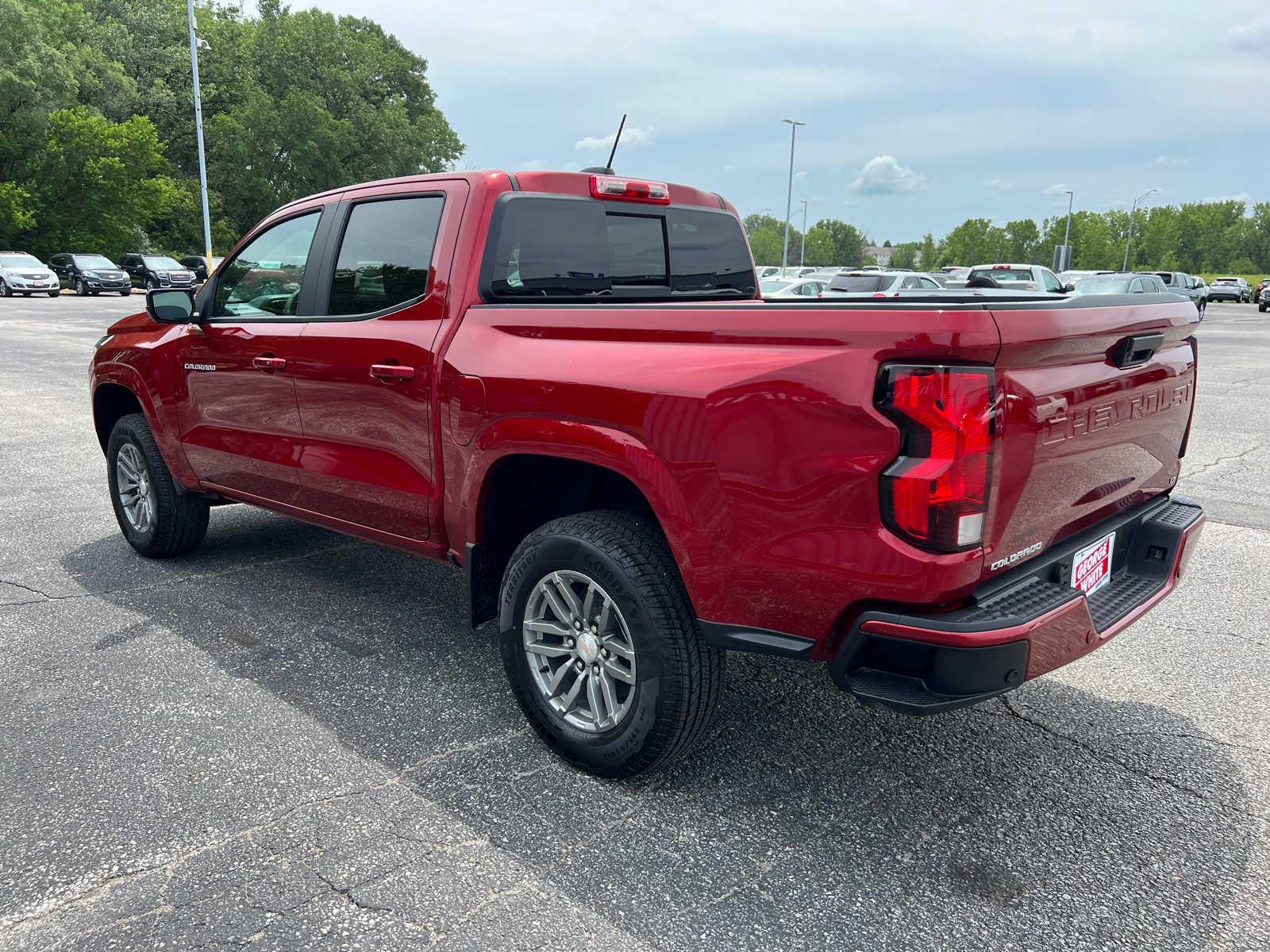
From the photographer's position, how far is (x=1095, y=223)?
134375 millimetres

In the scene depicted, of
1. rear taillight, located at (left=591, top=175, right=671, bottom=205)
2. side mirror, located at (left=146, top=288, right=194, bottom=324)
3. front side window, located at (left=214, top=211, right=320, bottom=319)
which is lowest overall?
side mirror, located at (left=146, top=288, right=194, bottom=324)

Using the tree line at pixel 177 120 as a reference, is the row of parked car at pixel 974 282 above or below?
below

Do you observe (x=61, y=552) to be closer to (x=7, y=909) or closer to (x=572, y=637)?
(x=7, y=909)

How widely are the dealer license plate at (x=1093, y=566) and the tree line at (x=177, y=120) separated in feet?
165

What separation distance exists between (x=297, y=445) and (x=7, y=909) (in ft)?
6.95

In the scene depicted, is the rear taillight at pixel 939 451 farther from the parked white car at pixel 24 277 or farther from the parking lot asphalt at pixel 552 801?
the parked white car at pixel 24 277

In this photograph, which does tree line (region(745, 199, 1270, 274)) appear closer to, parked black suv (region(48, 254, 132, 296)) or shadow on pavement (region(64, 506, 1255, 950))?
parked black suv (region(48, 254, 132, 296))

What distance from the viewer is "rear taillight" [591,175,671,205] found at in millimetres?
3791

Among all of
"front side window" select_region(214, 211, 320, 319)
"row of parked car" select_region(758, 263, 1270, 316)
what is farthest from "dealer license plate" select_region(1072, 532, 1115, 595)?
"row of parked car" select_region(758, 263, 1270, 316)

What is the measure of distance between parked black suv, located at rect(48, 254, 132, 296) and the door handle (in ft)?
125

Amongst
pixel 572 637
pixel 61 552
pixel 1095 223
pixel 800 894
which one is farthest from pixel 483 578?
pixel 1095 223

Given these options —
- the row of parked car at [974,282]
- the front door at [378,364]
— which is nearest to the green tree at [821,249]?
the row of parked car at [974,282]

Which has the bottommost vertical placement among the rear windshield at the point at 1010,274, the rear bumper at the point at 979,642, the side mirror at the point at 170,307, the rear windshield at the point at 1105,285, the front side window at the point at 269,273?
the rear bumper at the point at 979,642

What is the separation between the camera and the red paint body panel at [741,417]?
229 centimetres
